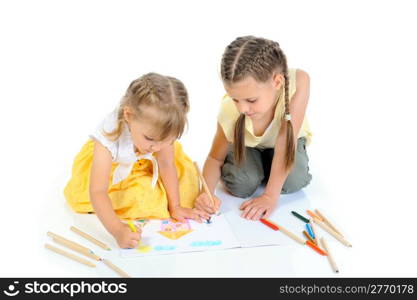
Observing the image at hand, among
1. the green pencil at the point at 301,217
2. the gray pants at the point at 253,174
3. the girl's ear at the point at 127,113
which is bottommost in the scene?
the green pencil at the point at 301,217

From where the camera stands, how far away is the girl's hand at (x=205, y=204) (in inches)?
76.0

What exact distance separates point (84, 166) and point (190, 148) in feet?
1.85

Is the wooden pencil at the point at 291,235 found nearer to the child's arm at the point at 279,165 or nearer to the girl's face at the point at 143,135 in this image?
the child's arm at the point at 279,165

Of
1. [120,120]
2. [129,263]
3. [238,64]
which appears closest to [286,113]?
[238,64]

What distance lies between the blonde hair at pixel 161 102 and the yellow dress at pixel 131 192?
36cm

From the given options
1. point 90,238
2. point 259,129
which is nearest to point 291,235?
point 259,129

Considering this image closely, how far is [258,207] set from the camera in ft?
6.38

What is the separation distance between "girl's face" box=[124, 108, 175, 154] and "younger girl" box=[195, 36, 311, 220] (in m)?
0.28

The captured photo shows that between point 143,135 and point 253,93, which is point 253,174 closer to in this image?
point 253,93

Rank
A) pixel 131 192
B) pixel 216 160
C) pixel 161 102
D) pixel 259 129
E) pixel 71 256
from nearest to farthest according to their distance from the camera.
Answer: pixel 161 102 → pixel 71 256 → pixel 131 192 → pixel 259 129 → pixel 216 160

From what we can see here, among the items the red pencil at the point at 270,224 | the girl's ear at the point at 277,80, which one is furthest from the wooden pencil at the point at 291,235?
the girl's ear at the point at 277,80

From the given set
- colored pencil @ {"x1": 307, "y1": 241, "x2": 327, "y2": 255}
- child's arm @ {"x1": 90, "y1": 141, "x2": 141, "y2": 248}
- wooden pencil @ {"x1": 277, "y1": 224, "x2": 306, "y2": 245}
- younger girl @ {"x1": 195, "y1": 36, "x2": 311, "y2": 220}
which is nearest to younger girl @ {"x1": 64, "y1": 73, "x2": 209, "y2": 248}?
child's arm @ {"x1": 90, "y1": 141, "x2": 141, "y2": 248}

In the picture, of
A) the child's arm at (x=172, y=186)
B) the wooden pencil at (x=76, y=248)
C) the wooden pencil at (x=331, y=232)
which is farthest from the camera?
the child's arm at (x=172, y=186)

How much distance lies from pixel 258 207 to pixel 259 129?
0.28 m
